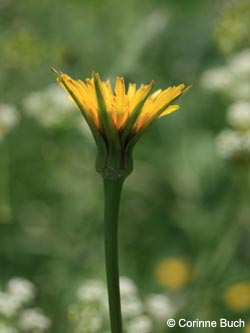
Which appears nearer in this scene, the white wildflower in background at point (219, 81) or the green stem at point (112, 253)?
the green stem at point (112, 253)

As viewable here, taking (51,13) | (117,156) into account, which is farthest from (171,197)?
(117,156)

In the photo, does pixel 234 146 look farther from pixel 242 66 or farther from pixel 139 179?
pixel 139 179

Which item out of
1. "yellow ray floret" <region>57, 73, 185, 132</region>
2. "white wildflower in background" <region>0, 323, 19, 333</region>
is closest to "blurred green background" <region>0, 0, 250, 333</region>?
"white wildflower in background" <region>0, 323, 19, 333</region>

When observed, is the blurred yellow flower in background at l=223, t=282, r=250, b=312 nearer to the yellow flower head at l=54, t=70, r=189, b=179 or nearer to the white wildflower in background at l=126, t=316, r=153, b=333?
the white wildflower in background at l=126, t=316, r=153, b=333

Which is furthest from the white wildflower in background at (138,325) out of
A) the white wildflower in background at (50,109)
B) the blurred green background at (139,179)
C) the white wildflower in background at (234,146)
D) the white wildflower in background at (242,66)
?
the white wildflower in background at (242,66)

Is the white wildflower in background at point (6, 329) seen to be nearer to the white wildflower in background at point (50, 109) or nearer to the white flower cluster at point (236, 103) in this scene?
the white flower cluster at point (236, 103)

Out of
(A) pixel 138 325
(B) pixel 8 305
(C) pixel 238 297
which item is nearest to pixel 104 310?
(A) pixel 138 325

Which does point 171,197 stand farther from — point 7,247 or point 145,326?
point 145,326
